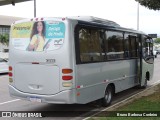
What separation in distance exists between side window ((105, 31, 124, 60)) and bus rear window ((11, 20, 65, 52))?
2380mm

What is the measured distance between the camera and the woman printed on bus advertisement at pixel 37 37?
8477mm

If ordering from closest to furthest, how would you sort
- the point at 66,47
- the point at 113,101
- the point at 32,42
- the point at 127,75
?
1. the point at 66,47
2. the point at 32,42
3. the point at 113,101
4. the point at 127,75

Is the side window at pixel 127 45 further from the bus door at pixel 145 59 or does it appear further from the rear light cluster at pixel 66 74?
the rear light cluster at pixel 66 74

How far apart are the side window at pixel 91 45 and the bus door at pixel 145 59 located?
414 cm

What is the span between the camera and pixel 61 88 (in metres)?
8.12

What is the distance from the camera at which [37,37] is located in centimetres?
859

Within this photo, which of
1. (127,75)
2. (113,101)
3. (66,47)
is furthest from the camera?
(127,75)

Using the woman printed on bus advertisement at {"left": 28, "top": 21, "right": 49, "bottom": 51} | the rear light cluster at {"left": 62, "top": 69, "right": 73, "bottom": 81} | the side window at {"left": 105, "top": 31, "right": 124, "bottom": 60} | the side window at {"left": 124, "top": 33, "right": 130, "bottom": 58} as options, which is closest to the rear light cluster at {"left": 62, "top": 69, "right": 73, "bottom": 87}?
the rear light cluster at {"left": 62, "top": 69, "right": 73, "bottom": 81}

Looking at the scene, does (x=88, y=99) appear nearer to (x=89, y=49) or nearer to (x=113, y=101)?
(x=89, y=49)

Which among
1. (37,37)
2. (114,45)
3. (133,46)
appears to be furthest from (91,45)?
(133,46)

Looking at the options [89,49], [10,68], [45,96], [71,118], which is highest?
[89,49]

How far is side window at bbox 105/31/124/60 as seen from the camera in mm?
10250

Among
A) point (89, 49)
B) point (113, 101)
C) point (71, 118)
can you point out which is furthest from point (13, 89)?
point (113, 101)

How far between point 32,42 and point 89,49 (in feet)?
5.46
